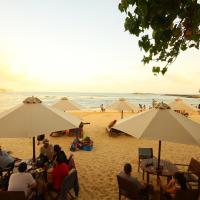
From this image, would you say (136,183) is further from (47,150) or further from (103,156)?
(103,156)

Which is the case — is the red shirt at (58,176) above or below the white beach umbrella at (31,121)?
below

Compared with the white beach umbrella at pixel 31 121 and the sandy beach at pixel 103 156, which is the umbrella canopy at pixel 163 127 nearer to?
the white beach umbrella at pixel 31 121

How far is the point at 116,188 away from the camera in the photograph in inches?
288

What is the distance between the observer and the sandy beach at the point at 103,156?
7.32 m

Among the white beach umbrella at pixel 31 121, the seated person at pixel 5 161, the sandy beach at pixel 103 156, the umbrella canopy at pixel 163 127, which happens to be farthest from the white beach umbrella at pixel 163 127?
the seated person at pixel 5 161

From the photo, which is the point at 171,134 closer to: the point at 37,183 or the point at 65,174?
the point at 65,174

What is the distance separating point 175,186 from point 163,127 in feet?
4.77

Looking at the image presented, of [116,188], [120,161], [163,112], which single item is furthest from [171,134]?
[120,161]

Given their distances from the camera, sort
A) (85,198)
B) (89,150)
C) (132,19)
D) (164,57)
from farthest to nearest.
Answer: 1. (89,150)
2. (85,198)
3. (164,57)
4. (132,19)

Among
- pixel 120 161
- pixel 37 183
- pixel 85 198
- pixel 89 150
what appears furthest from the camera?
pixel 89 150

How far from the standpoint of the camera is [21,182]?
5359mm

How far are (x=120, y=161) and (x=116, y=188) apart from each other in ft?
9.86

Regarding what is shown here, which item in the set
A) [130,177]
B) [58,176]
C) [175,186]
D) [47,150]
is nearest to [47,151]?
[47,150]

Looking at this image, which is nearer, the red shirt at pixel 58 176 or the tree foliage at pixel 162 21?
the tree foliage at pixel 162 21
